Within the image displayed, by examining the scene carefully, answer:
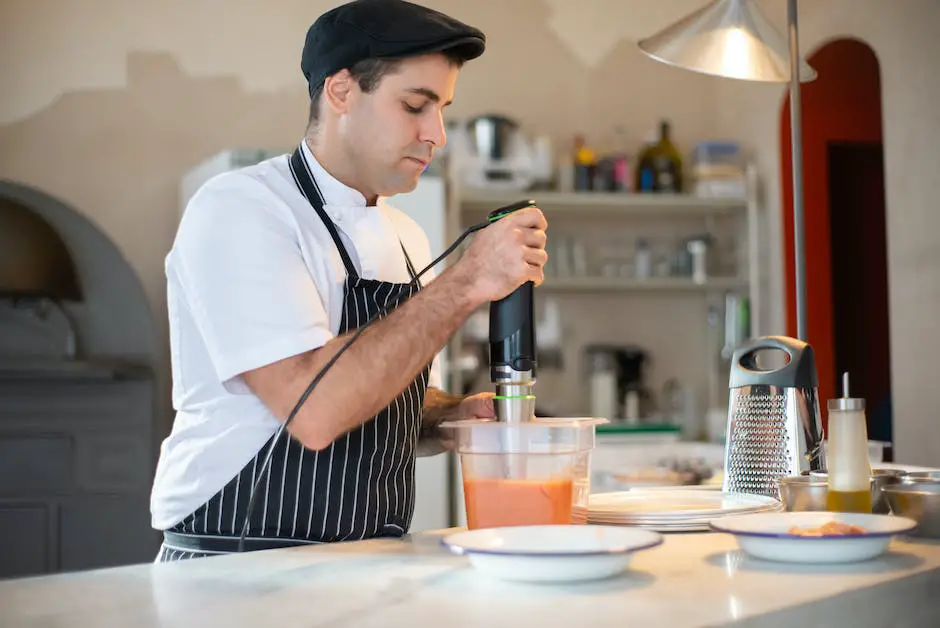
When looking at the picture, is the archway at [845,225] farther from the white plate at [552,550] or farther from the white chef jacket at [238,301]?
the white plate at [552,550]

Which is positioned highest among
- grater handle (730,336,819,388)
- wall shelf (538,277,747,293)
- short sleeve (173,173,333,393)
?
wall shelf (538,277,747,293)

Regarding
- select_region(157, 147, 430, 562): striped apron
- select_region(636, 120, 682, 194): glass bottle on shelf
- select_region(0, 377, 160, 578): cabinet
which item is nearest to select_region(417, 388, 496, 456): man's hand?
select_region(157, 147, 430, 562): striped apron

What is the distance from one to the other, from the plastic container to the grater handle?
49cm

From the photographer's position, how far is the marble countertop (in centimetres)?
98

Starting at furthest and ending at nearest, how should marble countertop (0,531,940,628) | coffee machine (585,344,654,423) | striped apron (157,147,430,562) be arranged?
1. coffee machine (585,344,654,423)
2. striped apron (157,147,430,562)
3. marble countertop (0,531,940,628)

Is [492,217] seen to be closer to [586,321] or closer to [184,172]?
[184,172]

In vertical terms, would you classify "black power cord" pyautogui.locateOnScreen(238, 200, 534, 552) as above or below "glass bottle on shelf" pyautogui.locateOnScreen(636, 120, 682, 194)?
below

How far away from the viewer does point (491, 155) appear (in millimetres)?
4539

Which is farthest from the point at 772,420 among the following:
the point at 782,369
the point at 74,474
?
the point at 74,474

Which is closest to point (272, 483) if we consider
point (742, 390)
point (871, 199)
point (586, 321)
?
point (742, 390)

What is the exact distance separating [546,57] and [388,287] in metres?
3.45

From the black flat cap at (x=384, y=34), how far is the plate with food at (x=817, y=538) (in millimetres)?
870

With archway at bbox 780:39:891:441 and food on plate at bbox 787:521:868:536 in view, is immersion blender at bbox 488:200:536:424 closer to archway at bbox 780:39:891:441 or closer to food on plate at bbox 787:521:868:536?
food on plate at bbox 787:521:868:536

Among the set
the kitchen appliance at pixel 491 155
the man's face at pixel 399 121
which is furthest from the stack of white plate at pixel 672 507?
the kitchen appliance at pixel 491 155
